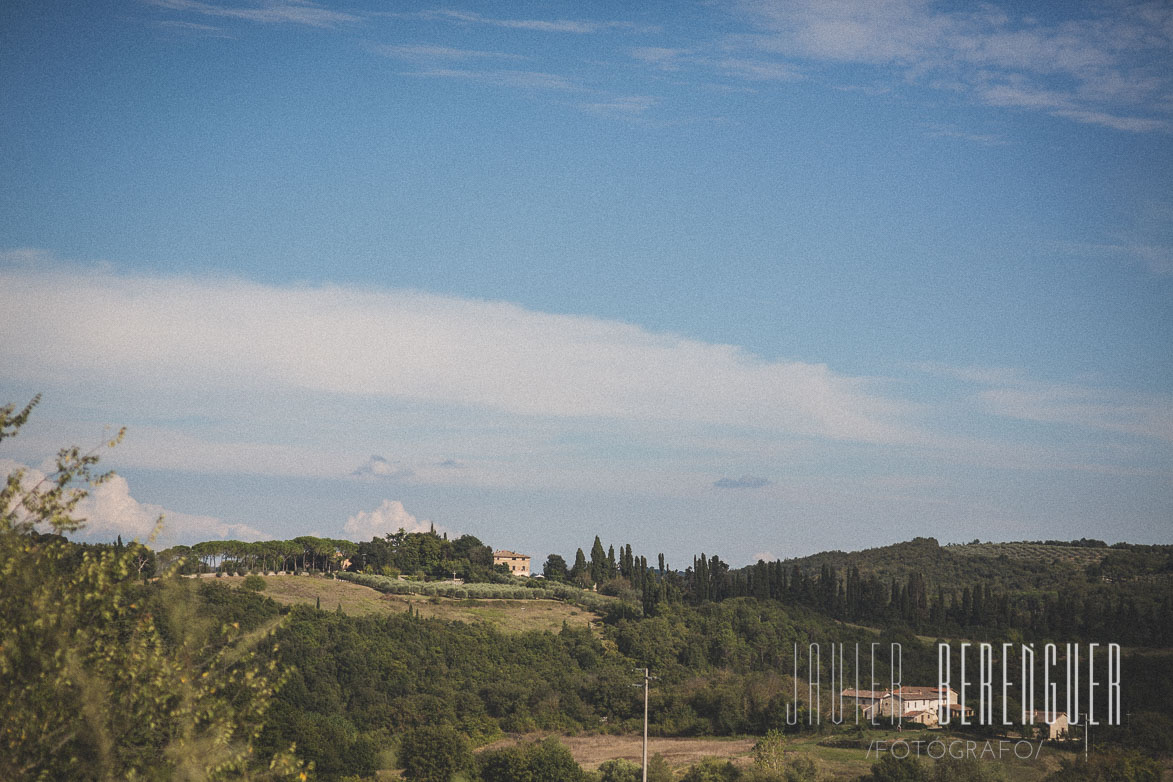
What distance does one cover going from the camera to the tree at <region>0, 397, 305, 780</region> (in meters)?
10.9

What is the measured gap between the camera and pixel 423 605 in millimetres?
91000

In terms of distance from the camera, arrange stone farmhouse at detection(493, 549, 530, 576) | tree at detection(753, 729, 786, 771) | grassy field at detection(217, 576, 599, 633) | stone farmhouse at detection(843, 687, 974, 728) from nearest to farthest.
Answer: tree at detection(753, 729, 786, 771) → stone farmhouse at detection(843, 687, 974, 728) → grassy field at detection(217, 576, 599, 633) → stone farmhouse at detection(493, 549, 530, 576)

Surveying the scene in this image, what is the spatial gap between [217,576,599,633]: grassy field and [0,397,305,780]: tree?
70838 mm

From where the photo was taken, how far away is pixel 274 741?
125 ft

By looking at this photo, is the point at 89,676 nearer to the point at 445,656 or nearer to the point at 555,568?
the point at 445,656

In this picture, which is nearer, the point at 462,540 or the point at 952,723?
the point at 952,723

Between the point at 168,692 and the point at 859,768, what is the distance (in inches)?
1931

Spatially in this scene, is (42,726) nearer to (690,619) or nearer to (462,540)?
(690,619)

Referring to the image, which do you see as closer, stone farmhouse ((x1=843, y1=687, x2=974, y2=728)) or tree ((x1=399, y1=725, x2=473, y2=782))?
tree ((x1=399, y1=725, x2=473, y2=782))

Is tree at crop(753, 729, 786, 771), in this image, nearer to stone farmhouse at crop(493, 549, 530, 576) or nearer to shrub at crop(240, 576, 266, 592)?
shrub at crop(240, 576, 266, 592)

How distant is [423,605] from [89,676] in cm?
8196

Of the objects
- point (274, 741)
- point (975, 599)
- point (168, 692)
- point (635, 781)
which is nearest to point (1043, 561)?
point (975, 599)

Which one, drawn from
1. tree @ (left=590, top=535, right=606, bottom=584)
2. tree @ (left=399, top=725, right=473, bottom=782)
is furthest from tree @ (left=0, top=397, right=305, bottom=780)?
tree @ (left=590, top=535, right=606, bottom=584)

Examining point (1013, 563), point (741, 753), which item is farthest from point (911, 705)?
point (1013, 563)
